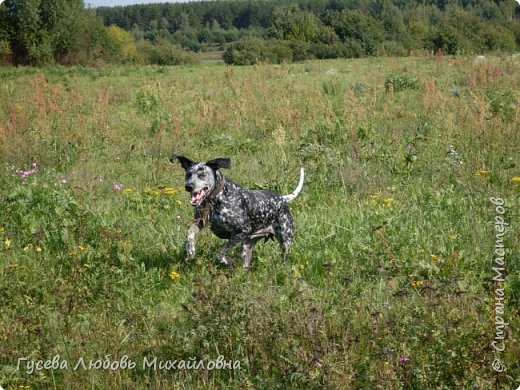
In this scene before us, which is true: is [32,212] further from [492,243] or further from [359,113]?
[359,113]

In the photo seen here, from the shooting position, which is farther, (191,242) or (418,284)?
(191,242)

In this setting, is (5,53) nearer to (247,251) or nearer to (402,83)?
(402,83)

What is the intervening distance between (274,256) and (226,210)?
71 centimetres

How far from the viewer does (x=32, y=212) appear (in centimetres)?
734

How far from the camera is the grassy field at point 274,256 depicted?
4.21 metres

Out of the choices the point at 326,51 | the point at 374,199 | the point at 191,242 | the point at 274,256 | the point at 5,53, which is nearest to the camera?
the point at 191,242

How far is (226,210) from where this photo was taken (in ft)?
19.8

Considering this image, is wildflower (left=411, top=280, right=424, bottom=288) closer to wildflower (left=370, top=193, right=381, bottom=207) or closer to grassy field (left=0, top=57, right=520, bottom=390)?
grassy field (left=0, top=57, right=520, bottom=390)

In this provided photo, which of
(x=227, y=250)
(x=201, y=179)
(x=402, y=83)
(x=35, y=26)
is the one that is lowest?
(x=227, y=250)

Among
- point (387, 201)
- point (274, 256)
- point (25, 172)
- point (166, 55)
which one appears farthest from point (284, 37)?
point (274, 256)

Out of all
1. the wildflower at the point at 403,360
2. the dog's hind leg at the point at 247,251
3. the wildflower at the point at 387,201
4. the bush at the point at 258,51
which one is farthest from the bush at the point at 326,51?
the wildflower at the point at 403,360

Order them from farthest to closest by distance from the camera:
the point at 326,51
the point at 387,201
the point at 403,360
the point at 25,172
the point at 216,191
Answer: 1. the point at 326,51
2. the point at 25,172
3. the point at 387,201
4. the point at 216,191
5. the point at 403,360

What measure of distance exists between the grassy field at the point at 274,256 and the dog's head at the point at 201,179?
2.10 ft

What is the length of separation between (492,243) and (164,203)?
391cm
